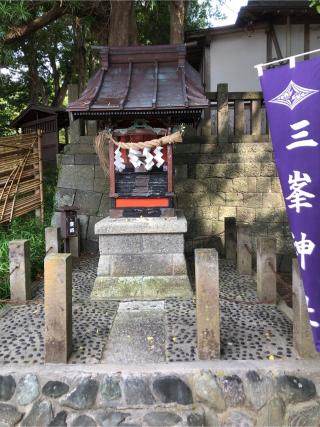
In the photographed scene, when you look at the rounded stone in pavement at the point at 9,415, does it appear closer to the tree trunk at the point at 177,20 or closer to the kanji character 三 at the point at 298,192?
the kanji character 三 at the point at 298,192

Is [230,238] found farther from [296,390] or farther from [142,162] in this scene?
[296,390]

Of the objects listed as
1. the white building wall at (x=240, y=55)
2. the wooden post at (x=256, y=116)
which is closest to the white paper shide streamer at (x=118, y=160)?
the wooden post at (x=256, y=116)

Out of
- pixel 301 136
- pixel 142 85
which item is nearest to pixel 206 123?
pixel 142 85

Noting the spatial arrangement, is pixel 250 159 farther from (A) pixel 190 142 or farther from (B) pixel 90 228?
(B) pixel 90 228

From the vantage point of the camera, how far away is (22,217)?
829 centimetres

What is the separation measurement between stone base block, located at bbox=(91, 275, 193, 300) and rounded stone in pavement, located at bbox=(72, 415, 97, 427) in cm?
Answer: 200

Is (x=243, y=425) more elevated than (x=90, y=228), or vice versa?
(x=90, y=228)

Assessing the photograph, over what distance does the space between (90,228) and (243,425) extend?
5604 millimetres

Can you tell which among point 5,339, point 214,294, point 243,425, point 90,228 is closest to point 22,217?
point 90,228

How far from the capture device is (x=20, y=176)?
7980 millimetres

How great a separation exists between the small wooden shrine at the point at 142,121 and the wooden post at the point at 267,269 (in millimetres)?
1534

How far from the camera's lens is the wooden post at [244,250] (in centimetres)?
601

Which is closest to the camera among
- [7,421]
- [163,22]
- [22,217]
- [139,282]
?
[7,421]

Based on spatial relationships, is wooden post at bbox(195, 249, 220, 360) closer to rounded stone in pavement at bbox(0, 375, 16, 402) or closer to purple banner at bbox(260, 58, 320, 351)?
purple banner at bbox(260, 58, 320, 351)
